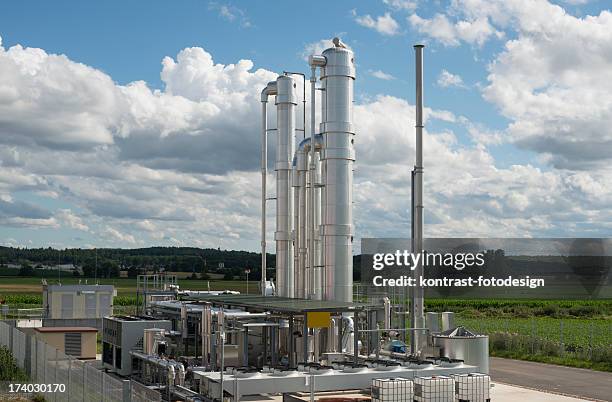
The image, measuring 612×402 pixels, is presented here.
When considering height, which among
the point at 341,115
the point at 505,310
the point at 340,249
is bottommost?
the point at 505,310

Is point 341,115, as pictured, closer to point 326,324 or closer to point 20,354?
point 326,324

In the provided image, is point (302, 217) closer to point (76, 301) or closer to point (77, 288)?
point (77, 288)

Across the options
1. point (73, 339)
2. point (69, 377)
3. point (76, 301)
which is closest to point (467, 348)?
point (69, 377)

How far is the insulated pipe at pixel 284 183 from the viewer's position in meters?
31.7

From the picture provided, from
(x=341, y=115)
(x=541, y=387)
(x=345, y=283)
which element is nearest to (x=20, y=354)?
(x=345, y=283)

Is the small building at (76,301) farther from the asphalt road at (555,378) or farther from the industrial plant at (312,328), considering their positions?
the asphalt road at (555,378)

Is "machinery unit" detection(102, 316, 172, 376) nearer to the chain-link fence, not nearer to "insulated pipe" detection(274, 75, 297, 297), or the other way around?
the chain-link fence

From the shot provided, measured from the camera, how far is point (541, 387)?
27.1m

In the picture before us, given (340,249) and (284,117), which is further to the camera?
(284,117)

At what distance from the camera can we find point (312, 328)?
23.5m

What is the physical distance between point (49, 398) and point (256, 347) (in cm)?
659

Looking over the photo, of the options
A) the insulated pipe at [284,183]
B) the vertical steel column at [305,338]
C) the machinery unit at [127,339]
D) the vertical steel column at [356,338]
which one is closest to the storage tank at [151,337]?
the machinery unit at [127,339]

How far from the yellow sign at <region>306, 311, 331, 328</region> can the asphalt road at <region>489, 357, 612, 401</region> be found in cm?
895

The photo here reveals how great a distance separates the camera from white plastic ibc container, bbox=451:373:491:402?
19641 millimetres
